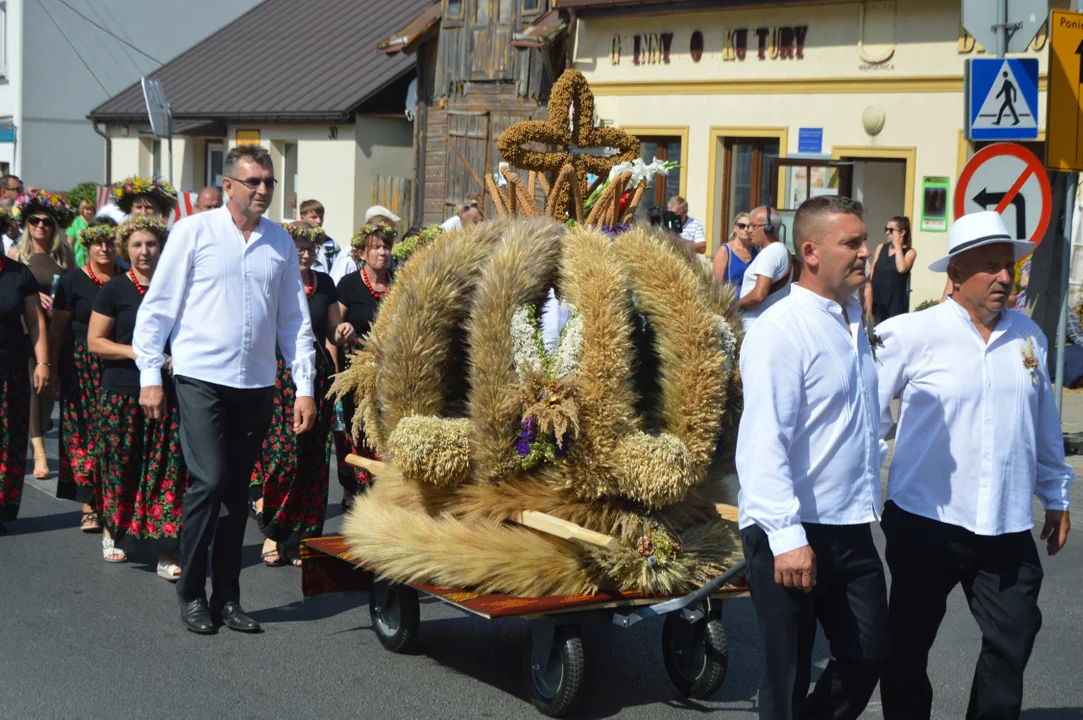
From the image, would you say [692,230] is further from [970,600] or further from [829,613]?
[829,613]

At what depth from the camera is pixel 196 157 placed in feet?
111

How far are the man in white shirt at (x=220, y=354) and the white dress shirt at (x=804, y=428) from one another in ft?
9.39

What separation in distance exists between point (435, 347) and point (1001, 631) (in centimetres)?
237

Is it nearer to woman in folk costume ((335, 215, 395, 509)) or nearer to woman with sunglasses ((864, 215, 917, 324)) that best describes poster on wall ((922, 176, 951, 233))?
woman with sunglasses ((864, 215, 917, 324))

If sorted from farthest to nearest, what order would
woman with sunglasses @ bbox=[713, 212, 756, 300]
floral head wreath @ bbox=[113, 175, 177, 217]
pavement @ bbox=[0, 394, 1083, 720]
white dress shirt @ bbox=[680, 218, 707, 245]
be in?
white dress shirt @ bbox=[680, 218, 707, 245]
woman with sunglasses @ bbox=[713, 212, 756, 300]
floral head wreath @ bbox=[113, 175, 177, 217]
pavement @ bbox=[0, 394, 1083, 720]

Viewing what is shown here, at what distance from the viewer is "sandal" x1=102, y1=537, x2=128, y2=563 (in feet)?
25.3

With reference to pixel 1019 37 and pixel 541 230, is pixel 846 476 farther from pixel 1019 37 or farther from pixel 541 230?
pixel 1019 37

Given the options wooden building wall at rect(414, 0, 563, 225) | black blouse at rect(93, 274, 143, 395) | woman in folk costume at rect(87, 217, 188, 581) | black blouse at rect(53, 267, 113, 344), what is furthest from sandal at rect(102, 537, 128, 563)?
wooden building wall at rect(414, 0, 563, 225)

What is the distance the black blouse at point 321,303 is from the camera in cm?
823

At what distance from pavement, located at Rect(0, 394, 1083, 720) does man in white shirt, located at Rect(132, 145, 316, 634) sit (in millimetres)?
379

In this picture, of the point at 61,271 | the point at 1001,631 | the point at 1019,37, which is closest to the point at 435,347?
the point at 1001,631

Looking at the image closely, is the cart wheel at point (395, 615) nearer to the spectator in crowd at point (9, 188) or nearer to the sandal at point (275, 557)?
the sandal at point (275, 557)

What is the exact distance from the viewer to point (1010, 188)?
10141 millimetres

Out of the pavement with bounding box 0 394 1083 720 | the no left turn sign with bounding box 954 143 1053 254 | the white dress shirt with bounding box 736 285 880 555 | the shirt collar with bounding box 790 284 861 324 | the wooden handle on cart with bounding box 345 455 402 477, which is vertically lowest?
the pavement with bounding box 0 394 1083 720
